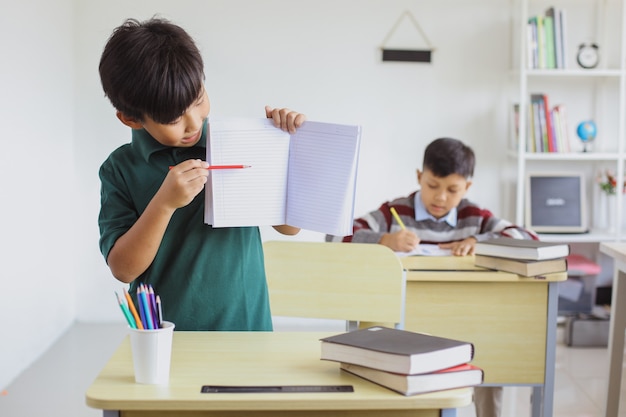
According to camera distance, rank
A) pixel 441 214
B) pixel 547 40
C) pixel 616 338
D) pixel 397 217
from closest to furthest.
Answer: pixel 616 338 → pixel 397 217 → pixel 441 214 → pixel 547 40

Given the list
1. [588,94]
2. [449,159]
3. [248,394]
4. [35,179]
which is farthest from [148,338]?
[588,94]

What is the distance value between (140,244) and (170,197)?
0.36ft

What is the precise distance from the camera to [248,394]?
1.24m

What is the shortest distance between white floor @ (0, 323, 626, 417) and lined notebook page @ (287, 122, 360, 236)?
5.97ft

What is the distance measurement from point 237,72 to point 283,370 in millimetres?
3365

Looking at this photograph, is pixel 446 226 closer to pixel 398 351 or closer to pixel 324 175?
pixel 324 175

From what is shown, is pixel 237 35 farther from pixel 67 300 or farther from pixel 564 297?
pixel 564 297

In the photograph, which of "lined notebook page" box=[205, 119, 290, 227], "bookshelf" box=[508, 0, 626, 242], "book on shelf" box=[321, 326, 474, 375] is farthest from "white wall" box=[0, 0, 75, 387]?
"book on shelf" box=[321, 326, 474, 375]

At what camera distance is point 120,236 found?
4.85ft

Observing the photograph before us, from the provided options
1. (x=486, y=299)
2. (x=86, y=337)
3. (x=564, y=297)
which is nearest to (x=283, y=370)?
(x=486, y=299)

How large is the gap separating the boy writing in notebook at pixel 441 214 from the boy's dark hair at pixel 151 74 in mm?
1576

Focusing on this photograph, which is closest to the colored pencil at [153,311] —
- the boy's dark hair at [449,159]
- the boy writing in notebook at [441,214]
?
the boy writing in notebook at [441,214]

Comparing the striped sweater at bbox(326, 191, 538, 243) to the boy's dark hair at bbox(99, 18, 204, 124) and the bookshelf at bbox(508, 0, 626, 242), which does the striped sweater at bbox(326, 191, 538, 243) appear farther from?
the boy's dark hair at bbox(99, 18, 204, 124)

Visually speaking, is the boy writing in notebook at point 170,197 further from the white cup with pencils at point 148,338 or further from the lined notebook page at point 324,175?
the white cup with pencils at point 148,338
